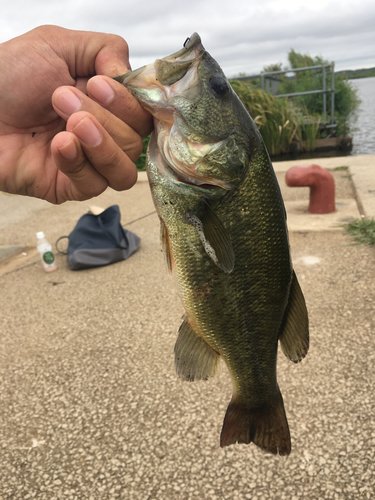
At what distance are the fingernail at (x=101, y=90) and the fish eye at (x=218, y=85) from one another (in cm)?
36

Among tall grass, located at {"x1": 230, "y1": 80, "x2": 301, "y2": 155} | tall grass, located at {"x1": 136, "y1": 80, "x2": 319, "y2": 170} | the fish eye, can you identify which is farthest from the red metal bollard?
tall grass, located at {"x1": 230, "y1": 80, "x2": 301, "y2": 155}

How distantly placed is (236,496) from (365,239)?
139 inches

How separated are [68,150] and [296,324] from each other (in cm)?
106

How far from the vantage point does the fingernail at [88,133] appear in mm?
1441

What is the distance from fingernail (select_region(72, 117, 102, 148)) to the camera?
4.73 feet

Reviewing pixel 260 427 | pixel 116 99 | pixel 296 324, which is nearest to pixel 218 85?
pixel 116 99

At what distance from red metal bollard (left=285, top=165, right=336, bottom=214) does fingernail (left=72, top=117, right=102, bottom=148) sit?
4758 millimetres

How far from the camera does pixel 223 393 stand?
301 cm

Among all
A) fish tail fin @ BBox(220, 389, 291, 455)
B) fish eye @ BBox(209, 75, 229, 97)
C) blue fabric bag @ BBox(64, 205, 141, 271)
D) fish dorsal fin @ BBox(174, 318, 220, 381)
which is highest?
fish eye @ BBox(209, 75, 229, 97)

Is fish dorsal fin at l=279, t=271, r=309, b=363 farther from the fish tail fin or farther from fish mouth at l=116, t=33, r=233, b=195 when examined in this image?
fish mouth at l=116, t=33, r=233, b=195

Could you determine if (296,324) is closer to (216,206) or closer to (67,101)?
(216,206)

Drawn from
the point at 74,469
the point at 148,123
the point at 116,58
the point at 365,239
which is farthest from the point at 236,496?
the point at 365,239

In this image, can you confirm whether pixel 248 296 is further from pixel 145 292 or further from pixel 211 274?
pixel 145 292

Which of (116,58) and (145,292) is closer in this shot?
(116,58)
